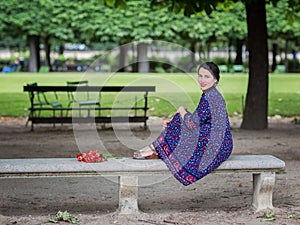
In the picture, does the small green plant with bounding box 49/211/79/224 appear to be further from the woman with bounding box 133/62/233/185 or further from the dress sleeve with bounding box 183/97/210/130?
the dress sleeve with bounding box 183/97/210/130

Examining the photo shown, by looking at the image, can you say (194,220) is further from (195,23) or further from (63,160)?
(195,23)

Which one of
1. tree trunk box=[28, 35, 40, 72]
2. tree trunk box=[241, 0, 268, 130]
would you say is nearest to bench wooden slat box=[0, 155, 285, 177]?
tree trunk box=[241, 0, 268, 130]

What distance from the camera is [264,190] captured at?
629 cm

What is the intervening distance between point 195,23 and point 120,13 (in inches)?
160

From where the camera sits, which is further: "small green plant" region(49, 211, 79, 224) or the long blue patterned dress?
the long blue patterned dress

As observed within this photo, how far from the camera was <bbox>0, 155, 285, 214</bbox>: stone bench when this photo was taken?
5852 millimetres

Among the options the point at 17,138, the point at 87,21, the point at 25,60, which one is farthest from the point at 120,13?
the point at 17,138

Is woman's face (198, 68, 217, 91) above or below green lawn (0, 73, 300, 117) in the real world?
above

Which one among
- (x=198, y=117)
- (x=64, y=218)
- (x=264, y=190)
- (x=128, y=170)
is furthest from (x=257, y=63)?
(x=64, y=218)

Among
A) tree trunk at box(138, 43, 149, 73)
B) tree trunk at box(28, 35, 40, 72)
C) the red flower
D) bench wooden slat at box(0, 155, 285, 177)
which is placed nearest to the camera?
bench wooden slat at box(0, 155, 285, 177)

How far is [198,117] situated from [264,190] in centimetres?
98

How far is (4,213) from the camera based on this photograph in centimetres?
626

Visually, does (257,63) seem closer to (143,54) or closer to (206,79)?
(206,79)

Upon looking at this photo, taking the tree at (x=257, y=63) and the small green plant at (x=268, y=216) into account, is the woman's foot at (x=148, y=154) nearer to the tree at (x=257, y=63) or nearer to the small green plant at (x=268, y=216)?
the small green plant at (x=268, y=216)
